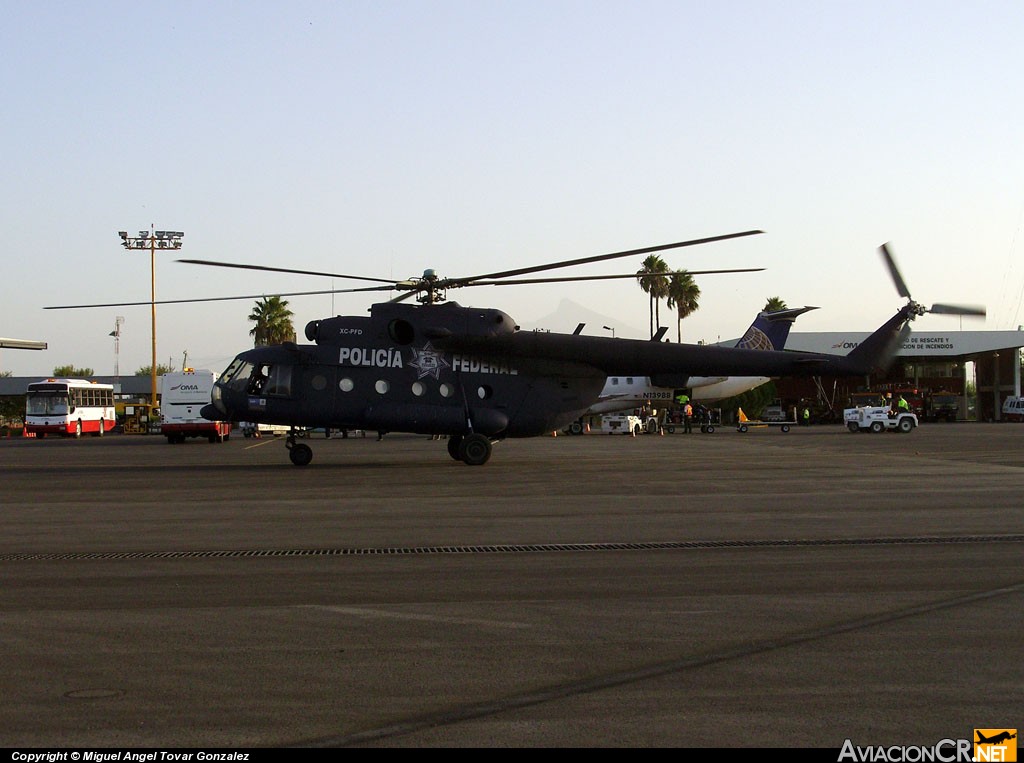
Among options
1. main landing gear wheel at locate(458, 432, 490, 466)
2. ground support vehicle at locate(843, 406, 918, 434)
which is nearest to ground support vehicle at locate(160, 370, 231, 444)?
main landing gear wheel at locate(458, 432, 490, 466)

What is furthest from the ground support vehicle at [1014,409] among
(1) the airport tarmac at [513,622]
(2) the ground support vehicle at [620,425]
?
(1) the airport tarmac at [513,622]

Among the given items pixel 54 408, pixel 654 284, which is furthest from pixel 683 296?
pixel 54 408

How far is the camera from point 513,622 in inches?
283

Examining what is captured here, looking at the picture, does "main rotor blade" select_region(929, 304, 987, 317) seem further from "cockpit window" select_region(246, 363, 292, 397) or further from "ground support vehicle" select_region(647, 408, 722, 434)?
"ground support vehicle" select_region(647, 408, 722, 434)

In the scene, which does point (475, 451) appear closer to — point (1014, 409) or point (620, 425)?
point (620, 425)

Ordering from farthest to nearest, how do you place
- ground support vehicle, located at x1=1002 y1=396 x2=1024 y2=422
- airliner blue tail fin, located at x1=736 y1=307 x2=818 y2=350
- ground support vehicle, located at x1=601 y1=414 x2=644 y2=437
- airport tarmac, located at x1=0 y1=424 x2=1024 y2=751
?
ground support vehicle, located at x1=1002 y1=396 x2=1024 y2=422 < ground support vehicle, located at x1=601 y1=414 x2=644 y2=437 < airliner blue tail fin, located at x1=736 y1=307 x2=818 y2=350 < airport tarmac, located at x1=0 y1=424 x2=1024 y2=751

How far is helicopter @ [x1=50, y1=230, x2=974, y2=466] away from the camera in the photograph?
24.4 meters

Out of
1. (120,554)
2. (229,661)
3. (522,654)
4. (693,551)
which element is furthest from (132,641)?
(693,551)

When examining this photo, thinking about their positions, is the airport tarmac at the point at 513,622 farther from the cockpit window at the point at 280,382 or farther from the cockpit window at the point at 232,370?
the cockpit window at the point at 232,370

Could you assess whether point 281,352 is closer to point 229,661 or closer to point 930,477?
point 930,477

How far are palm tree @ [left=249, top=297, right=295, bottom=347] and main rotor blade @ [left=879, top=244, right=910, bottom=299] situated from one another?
63822 mm

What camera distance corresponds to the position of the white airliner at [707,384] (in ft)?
159

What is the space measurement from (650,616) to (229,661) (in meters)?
2.91

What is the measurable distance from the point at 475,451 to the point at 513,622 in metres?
17.4
